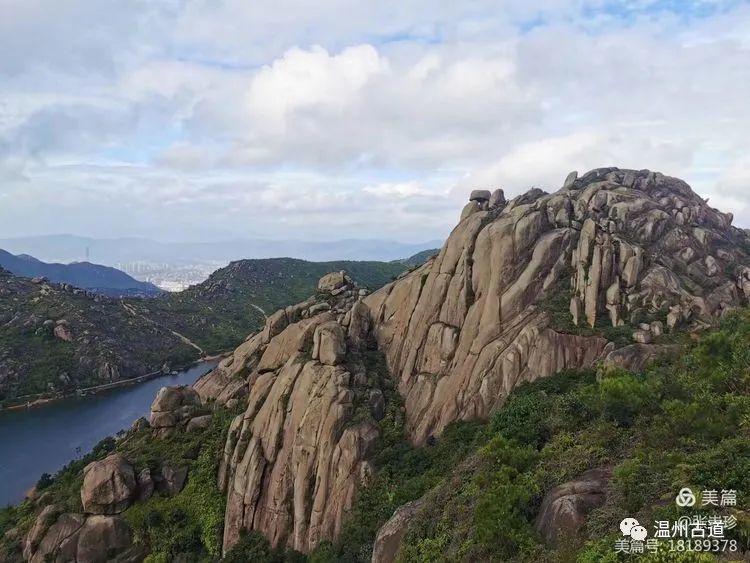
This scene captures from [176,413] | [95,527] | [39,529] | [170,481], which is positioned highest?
[176,413]

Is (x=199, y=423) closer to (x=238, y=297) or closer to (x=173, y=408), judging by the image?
(x=173, y=408)

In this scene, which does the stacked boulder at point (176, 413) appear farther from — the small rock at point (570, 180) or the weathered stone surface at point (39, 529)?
the small rock at point (570, 180)

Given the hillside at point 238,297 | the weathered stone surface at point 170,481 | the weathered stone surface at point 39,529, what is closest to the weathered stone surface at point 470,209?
the weathered stone surface at point 170,481

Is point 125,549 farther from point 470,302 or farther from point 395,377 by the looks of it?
point 470,302

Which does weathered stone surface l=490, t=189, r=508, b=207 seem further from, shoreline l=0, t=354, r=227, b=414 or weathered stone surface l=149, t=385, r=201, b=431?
shoreline l=0, t=354, r=227, b=414

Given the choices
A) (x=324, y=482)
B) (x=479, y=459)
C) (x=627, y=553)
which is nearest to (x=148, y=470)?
(x=324, y=482)

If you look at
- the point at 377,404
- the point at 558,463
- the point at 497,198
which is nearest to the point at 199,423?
the point at 377,404
